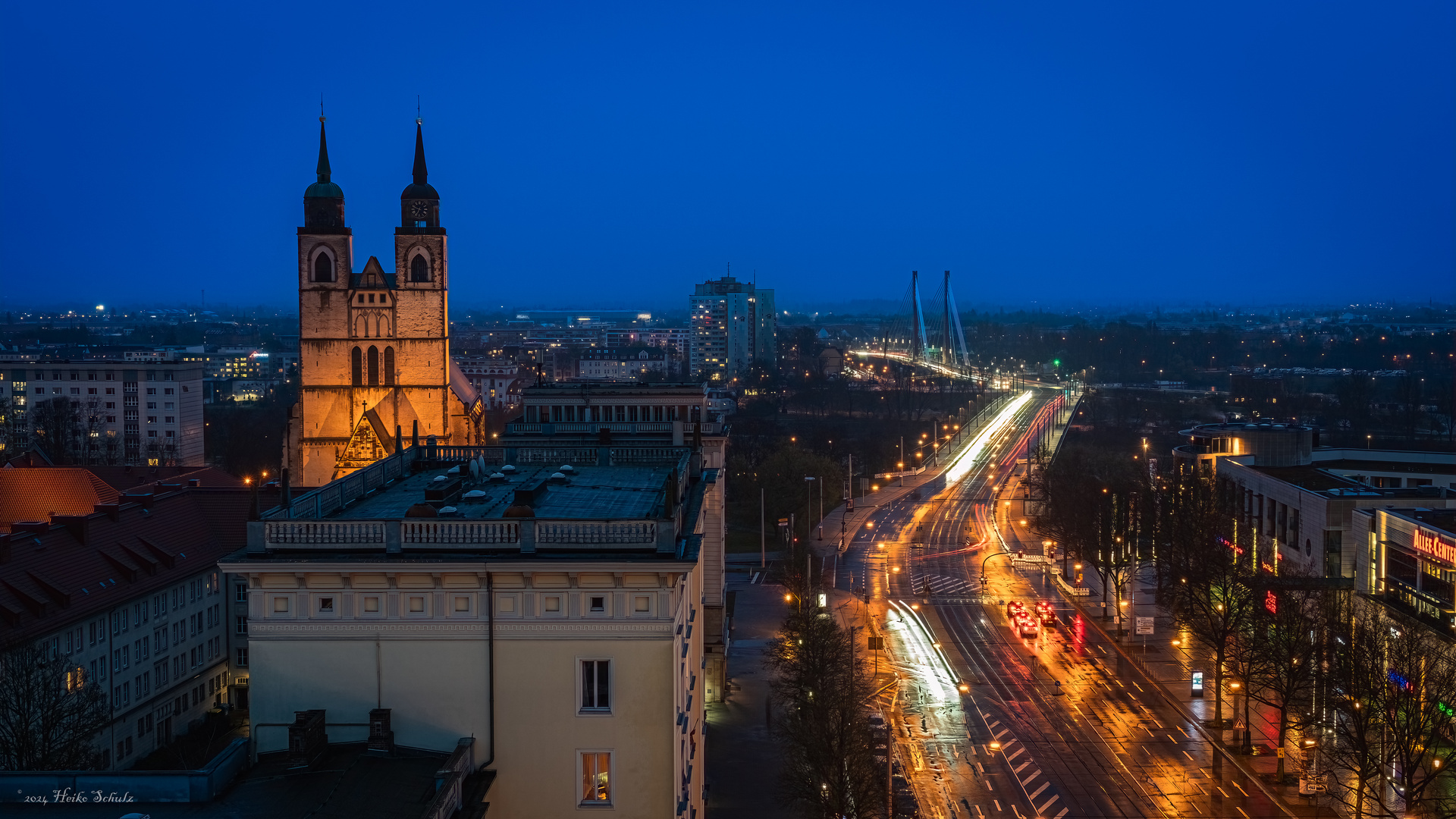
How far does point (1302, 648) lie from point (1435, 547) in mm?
4153

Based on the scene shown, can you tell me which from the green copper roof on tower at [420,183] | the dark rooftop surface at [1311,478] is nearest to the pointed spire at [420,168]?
the green copper roof on tower at [420,183]

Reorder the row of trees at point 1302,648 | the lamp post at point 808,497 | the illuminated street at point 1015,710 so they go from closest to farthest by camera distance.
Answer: the row of trees at point 1302,648, the illuminated street at point 1015,710, the lamp post at point 808,497

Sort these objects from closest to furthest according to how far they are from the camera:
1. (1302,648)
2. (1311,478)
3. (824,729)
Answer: (824,729) → (1302,648) → (1311,478)

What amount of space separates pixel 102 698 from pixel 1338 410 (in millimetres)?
108400

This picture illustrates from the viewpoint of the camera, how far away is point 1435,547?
113ft

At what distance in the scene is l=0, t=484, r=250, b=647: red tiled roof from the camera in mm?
33156

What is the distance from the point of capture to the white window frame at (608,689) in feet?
53.2

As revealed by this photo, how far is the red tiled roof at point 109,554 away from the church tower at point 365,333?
1149 cm

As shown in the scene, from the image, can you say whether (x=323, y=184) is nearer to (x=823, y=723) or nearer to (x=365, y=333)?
(x=365, y=333)

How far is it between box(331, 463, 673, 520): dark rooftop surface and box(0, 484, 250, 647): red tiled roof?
14400mm

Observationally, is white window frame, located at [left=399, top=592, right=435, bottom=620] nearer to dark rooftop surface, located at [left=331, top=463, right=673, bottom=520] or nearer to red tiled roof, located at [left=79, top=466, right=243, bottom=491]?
dark rooftop surface, located at [left=331, top=463, right=673, bottom=520]

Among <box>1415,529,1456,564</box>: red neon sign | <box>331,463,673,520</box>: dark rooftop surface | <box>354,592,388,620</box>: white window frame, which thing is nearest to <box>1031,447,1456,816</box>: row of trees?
<box>1415,529,1456,564</box>: red neon sign

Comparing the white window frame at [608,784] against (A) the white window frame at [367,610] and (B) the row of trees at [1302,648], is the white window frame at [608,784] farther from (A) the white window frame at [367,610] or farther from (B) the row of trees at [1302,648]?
(B) the row of trees at [1302,648]

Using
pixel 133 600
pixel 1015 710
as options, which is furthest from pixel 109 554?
pixel 1015 710
